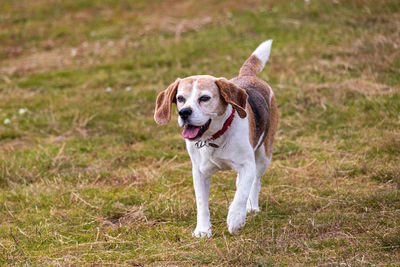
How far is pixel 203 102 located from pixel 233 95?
311 mm

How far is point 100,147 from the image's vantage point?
28.4 ft

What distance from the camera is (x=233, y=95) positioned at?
202 inches

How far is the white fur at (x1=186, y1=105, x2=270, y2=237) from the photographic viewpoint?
5160 mm

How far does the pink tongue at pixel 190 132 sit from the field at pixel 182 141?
3.17 feet

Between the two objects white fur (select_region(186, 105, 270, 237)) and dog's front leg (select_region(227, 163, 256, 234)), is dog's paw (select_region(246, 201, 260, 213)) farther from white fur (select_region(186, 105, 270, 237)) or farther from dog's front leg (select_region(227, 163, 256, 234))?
dog's front leg (select_region(227, 163, 256, 234))

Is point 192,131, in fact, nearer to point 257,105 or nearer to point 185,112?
point 185,112

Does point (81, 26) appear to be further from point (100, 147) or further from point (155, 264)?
point (155, 264)

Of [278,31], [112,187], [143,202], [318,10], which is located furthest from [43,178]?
[318,10]

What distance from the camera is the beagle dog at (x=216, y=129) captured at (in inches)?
197

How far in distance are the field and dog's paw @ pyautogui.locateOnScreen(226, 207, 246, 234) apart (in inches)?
6.5

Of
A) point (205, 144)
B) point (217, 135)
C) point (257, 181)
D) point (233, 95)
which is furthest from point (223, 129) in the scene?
point (257, 181)

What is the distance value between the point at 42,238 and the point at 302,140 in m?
4.20

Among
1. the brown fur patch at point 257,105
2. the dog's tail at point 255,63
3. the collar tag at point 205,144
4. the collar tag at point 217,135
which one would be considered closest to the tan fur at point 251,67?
the dog's tail at point 255,63

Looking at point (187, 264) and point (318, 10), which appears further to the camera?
point (318, 10)
